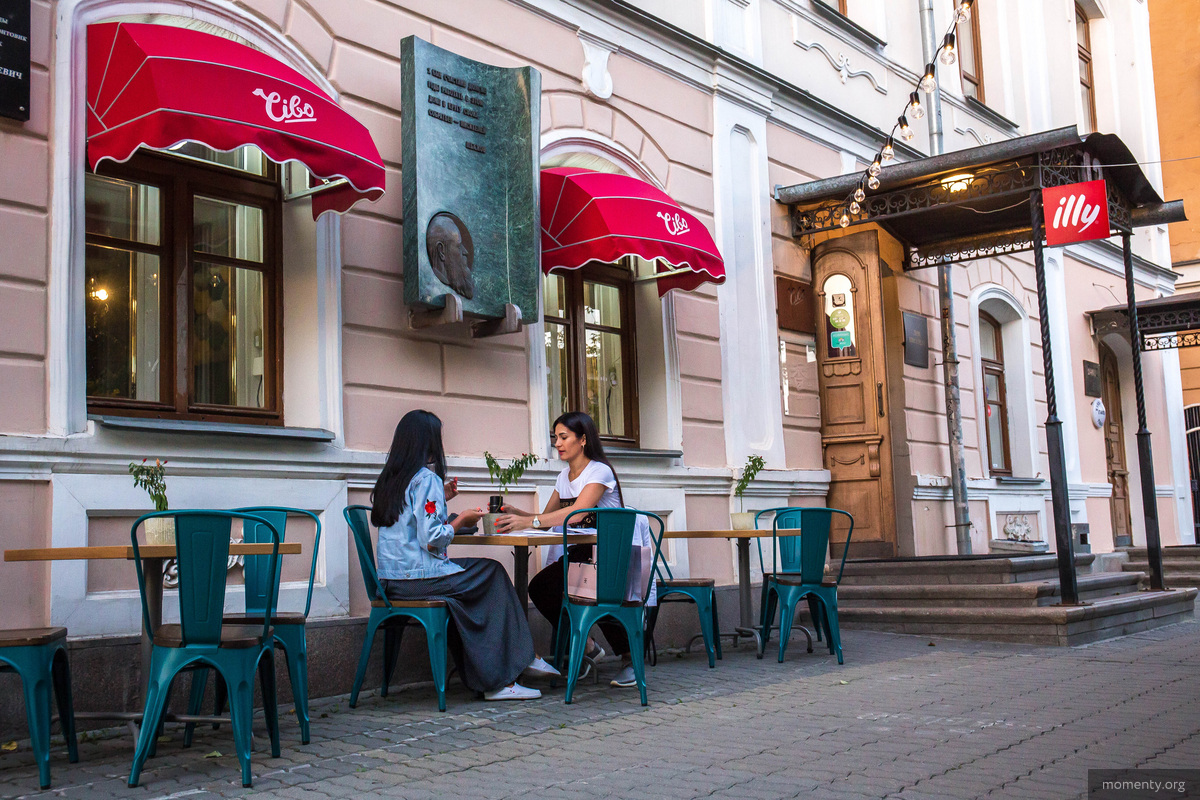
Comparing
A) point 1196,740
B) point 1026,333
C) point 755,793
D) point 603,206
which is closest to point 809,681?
point 1196,740

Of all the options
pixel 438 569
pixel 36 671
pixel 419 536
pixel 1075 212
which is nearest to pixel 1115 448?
pixel 1075 212

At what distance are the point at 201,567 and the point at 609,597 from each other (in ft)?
7.27

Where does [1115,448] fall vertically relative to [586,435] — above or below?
above

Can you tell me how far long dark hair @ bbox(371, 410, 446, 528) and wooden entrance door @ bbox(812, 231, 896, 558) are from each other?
5857mm

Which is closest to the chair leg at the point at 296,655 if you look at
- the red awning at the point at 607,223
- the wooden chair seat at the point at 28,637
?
the wooden chair seat at the point at 28,637

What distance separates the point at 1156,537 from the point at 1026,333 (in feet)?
14.8

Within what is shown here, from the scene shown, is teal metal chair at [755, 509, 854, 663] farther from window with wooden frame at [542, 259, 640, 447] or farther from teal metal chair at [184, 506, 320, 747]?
teal metal chair at [184, 506, 320, 747]

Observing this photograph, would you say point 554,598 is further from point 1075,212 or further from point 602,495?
point 1075,212

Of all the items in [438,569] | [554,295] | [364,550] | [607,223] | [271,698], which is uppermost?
[607,223]

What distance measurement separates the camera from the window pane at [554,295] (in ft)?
27.7

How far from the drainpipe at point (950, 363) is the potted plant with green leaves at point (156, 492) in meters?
8.57

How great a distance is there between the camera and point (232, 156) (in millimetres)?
6453

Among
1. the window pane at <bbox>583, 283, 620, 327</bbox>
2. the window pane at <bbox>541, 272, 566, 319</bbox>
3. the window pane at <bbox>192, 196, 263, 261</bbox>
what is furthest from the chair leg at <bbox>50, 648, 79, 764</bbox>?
the window pane at <bbox>583, 283, 620, 327</bbox>

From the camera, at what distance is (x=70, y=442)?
5238 mm
